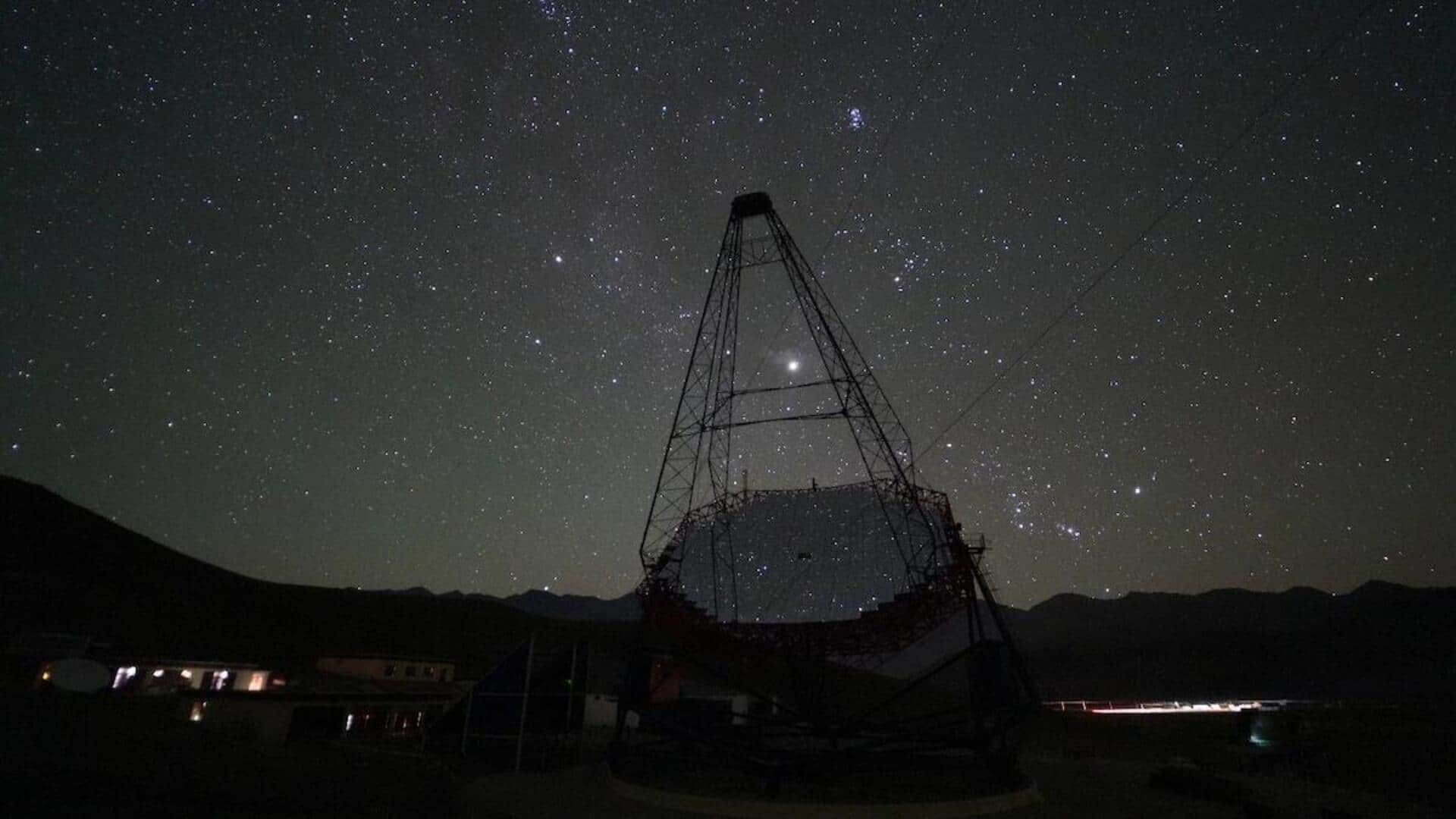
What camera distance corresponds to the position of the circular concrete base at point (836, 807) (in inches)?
486

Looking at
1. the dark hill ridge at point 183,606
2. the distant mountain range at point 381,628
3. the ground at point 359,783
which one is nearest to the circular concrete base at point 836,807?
the ground at point 359,783

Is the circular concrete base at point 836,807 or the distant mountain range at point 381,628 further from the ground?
the distant mountain range at point 381,628

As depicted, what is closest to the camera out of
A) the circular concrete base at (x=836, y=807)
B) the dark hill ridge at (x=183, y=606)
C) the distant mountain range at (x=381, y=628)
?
the circular concrete base at (x=836, y=807)

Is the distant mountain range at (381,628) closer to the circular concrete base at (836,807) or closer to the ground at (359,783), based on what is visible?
the ground at (359,783)

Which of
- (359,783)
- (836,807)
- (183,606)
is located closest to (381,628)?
(183,606)

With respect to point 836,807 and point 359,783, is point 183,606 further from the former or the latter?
point 836,807

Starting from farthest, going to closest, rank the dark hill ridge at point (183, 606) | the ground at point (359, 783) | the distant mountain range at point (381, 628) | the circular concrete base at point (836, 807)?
the distant mountain range at point (381, 628)
the dark hill ridge at point (183, 606)
the ground at point (359, 783)
the circular concrete base at point (836, 807)

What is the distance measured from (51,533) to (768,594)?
4135 inches

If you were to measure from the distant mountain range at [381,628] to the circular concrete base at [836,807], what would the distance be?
36.8 feet

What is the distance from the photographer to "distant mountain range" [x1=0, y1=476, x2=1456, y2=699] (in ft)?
220

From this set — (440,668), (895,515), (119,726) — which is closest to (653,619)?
(895,515)

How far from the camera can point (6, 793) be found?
12.7 m

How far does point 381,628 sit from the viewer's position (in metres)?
87.1

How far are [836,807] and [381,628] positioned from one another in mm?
88105
